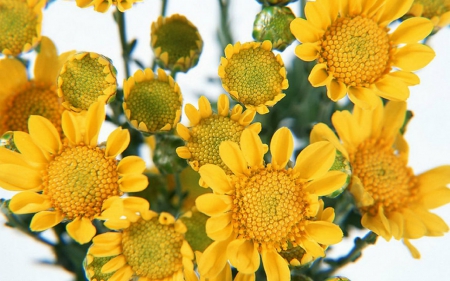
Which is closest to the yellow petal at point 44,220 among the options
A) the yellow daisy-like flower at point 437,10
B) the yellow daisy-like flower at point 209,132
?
the yellow daisy-like flower at point 209,132

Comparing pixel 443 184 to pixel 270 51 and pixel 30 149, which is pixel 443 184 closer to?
pixel 270 51

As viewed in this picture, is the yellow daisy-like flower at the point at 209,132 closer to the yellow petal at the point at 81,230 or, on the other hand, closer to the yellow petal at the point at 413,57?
the yellow petal at the point at 81,230

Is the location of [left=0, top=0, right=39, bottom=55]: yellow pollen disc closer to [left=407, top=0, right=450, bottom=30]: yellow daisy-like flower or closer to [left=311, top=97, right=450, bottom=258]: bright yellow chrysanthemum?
[left=311, top=97, right=450, bottom=258]: bright yellow chrysanthemum

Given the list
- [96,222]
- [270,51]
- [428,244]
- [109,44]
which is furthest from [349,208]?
[109,44]

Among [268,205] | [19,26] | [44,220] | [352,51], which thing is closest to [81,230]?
[44,220]

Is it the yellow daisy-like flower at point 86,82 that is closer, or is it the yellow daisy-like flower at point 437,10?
the yellow daisy-like flower at point 86,82

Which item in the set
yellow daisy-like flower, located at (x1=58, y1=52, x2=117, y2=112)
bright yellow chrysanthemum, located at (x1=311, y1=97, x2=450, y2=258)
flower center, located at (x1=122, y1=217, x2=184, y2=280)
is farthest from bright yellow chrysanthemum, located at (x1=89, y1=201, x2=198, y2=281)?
bright yellow chrysanthemum, located at (x1=311, y1=97, x2=450, y2=258)
